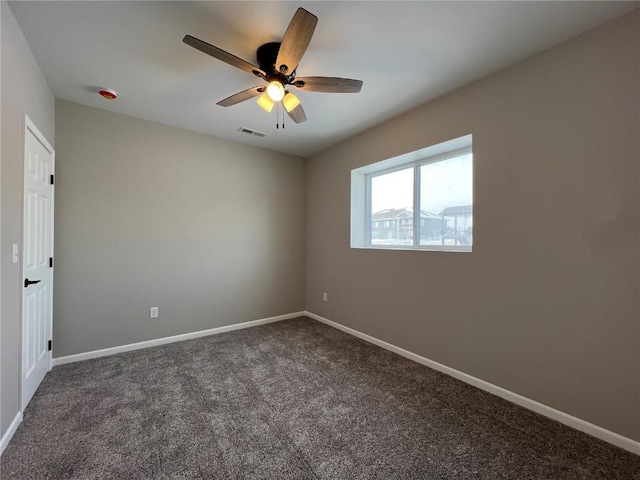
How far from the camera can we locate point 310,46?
1944 millimetres

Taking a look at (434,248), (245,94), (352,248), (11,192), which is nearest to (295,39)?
(245,94)

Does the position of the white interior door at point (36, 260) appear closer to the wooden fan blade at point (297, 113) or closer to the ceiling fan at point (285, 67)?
the ceiling fan at point (285, 67)

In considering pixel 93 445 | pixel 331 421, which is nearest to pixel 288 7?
pixel 331 421

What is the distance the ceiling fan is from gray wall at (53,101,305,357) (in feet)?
5.24

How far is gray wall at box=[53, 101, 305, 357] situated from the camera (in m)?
2.79

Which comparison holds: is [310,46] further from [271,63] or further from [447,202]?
[447,202]

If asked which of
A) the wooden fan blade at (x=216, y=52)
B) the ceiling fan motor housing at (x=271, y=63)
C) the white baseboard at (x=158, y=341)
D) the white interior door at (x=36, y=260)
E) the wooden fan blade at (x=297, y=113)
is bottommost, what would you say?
the white baseboard at (x=158, y=341)

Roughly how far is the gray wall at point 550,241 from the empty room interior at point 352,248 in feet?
0.04

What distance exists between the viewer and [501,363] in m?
2.20

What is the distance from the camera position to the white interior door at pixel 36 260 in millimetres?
2004

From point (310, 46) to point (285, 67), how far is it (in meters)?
0.32

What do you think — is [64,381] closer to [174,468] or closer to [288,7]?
[174,468]

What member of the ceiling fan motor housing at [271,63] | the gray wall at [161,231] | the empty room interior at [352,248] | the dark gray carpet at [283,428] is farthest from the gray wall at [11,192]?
the ceiling fan motor housing at [271,63]

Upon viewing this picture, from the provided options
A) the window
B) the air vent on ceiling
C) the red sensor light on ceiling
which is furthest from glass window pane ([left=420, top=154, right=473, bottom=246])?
the red sensor light on ceiling
